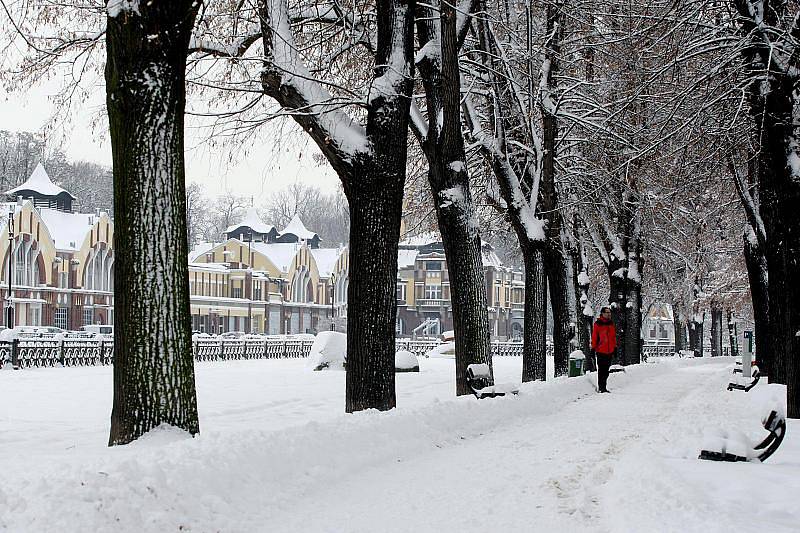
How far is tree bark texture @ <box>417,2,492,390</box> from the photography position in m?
15.1

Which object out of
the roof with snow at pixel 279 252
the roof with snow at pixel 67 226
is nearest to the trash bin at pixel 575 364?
the roof with snow at pixel 67 226

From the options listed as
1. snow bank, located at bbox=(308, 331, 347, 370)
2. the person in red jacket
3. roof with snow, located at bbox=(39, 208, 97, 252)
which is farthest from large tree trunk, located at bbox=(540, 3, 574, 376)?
roof with snow, located at bbox=(39, 208, 97, 252)

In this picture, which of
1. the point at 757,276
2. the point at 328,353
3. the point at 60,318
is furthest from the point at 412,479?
the point at 60,318

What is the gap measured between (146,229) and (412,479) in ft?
11.2

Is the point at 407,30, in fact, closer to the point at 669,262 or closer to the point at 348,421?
the point at 348,421

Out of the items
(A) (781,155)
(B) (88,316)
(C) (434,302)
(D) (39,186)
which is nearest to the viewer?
(A) (781,155)

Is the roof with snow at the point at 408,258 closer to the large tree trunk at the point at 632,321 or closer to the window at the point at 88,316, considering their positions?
the window at the point at 88,316

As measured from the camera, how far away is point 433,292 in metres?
102

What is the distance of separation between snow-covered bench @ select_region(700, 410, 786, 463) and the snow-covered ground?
0.15 meters

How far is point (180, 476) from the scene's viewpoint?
6.62 meters

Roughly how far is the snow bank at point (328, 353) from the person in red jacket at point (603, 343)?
1508 cm

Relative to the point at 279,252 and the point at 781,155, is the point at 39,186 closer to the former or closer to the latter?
the point at 279,252

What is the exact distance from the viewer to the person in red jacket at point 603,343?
20.5m

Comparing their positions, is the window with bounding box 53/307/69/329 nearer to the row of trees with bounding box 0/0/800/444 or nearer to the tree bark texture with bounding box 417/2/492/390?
the row of trees with bounding box 0/0/800/444
